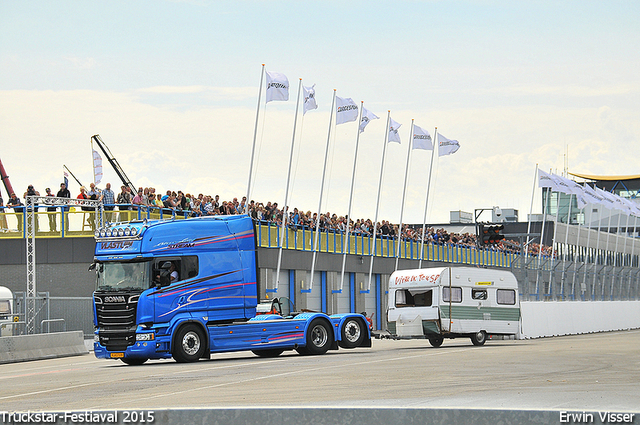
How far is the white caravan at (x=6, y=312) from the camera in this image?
3109 centimetres

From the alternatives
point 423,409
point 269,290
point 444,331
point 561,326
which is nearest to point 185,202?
point 269,290

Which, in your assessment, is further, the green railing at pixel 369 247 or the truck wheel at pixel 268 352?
the green railing at pixel 369 247

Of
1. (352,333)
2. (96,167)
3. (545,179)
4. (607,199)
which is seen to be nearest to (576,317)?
(545,179)

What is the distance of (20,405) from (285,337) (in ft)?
41.1

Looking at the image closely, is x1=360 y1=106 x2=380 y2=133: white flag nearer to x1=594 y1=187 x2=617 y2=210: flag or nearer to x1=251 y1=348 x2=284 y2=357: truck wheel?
x1=251 y1=348 x2=284 y2=357: truck wheel

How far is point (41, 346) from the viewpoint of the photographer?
29891 mm

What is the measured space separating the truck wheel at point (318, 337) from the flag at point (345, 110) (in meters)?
19.9

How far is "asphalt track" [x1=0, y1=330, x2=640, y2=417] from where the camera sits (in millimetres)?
12656

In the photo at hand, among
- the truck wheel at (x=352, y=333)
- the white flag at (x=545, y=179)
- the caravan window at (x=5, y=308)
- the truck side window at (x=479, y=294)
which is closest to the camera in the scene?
the truck wheel at (x=352, y=333)

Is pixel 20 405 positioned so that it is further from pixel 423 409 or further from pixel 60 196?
pixel 60 196

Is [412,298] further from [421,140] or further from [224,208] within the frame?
[421,140]

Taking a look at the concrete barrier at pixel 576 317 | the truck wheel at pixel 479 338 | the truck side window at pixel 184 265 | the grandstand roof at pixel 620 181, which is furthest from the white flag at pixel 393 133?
the grandstand roof at pixel 620 181

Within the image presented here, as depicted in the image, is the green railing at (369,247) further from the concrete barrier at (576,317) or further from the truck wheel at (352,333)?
the truck wheel at (352,333)

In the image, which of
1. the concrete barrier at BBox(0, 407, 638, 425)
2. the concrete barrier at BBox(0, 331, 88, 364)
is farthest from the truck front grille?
the concrete barrier at BBox(0, 407, 638, 425)
